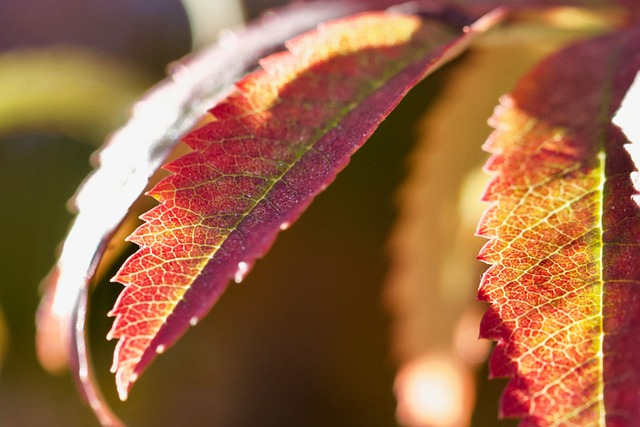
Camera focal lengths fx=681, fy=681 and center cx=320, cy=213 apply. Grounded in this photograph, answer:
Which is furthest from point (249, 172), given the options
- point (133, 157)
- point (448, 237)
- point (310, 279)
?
point (310, 279)

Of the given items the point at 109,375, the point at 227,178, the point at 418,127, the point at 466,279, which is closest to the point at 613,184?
the point at 227,178

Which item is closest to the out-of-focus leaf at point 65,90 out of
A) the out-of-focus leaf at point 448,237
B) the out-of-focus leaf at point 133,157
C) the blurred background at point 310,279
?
the blurred background at point 310,279

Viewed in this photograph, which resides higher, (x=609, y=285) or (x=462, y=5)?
(x=462, y=5)

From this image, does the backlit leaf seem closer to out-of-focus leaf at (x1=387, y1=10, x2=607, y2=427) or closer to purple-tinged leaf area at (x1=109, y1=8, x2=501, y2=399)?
purple-tinged leaf area at (x1=109, y1=8, x2=501, y2=399)

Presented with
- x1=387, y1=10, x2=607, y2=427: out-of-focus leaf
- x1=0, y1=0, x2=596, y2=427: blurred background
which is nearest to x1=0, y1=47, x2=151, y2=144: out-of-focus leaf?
x1=0, y1=0, x2=596, y2=427: blurred background

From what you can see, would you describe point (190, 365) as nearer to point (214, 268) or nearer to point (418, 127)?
point (418, 127)

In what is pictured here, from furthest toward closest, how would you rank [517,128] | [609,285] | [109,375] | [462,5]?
[109,375]
[462,5]
[517,128]
[609,285]

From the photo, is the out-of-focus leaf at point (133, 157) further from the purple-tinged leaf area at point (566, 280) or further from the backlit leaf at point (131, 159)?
the purple-tinged leaf area at point (566, 280)

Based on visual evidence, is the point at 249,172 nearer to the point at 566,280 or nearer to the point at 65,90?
the point at 566,280
